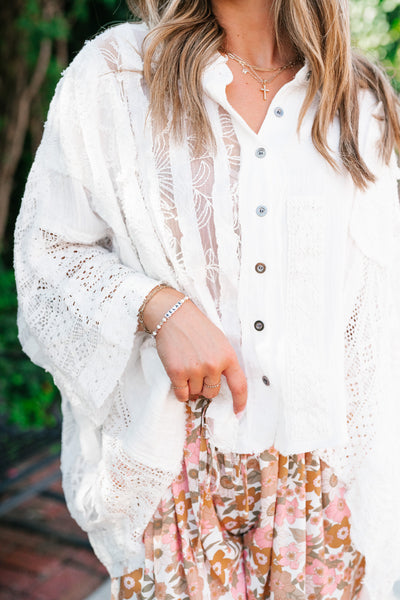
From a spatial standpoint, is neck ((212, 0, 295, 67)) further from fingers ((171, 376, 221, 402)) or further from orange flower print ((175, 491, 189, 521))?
orange flower print ((175, 491, 189, 521))

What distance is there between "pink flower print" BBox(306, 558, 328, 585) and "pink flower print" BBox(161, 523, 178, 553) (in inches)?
11.9

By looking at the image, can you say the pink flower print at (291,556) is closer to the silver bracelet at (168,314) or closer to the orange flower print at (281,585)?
the orange flower print at (281,585)

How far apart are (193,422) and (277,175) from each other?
55 centimetres

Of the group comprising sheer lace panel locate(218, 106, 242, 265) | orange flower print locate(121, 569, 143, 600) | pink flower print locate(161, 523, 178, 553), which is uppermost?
sheer lace panel locate(218, 106, 242, 265)

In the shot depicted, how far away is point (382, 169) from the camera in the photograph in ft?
4.60

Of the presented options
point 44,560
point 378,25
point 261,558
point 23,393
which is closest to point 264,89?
point 261,558

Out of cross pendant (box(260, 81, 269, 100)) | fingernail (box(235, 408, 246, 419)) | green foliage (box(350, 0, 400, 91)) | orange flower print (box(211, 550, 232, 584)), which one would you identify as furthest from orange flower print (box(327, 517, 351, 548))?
green foliage (box(350, 0, 400, 91))

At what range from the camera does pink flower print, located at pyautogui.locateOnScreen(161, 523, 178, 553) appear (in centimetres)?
135

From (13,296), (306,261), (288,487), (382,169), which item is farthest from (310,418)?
(13,296)

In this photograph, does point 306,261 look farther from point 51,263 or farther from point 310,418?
point 51,263

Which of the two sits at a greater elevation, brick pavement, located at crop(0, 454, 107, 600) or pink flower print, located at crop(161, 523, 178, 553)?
pink flower print, located at crop(161, 523, 178, 553)

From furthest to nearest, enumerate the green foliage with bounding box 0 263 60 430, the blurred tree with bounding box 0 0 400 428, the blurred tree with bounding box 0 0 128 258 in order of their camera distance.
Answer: the blurred tree with bounding box 0 0 128 258, the blurred tree with bounding box 0 0 400 428, the green foliage with bounding box 0 263 60 430

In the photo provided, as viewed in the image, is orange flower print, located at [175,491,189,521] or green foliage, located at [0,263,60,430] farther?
green foliage, located at [0,263,60,430]

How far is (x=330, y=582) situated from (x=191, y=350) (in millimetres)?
653
